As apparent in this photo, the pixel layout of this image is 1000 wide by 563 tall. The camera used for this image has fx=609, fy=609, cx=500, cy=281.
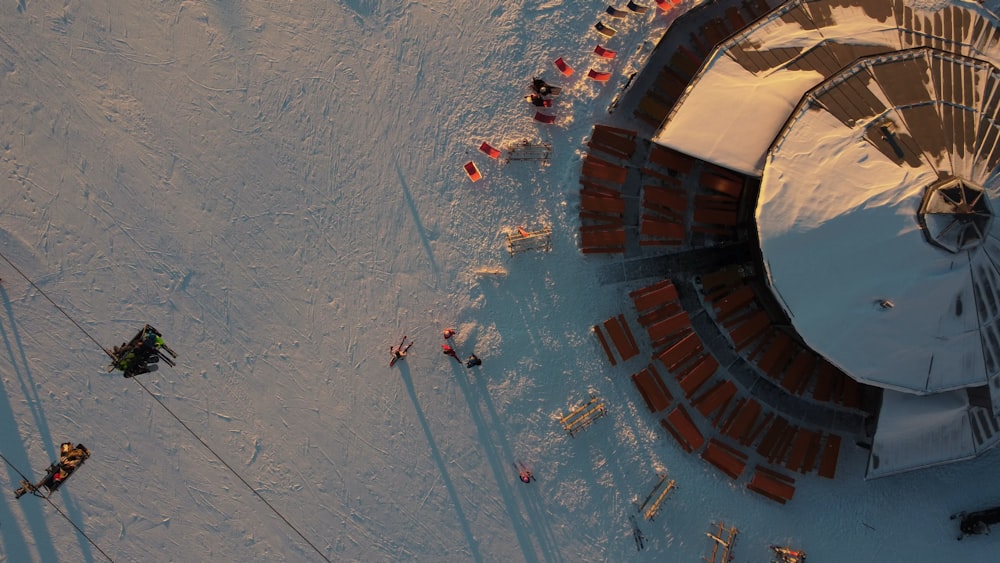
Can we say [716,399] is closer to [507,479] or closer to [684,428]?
[684,428]

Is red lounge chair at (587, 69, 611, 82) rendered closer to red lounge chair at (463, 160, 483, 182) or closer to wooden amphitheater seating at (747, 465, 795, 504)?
red lounge chair at (463, 160, 483, 182)

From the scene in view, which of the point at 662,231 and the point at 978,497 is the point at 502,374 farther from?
the point at 978,497

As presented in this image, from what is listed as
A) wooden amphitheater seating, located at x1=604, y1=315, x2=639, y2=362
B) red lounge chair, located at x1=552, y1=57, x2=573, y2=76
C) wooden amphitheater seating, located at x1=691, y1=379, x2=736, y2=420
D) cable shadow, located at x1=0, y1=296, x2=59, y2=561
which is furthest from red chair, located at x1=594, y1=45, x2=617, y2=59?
cable shadow, located at x1=0, y1=296, x2=59, y2=561

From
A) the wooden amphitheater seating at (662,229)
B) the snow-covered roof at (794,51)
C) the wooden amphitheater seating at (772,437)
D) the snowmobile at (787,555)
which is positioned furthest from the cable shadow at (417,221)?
the snowmobile at (787,555)

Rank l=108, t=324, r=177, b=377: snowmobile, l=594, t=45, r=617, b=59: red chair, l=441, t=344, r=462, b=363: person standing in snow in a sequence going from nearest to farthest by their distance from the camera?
l=108, t=324, r=177, b=377: snowmobile, l=441, t=344, r=462, b=363: person standing in snow, l=594, t=45, r=617, b=59: red chair

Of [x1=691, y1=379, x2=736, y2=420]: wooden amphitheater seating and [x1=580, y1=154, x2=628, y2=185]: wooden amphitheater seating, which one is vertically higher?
[x1=580, y1=154, x2=628, y2=185]: wooden amphitheater seating

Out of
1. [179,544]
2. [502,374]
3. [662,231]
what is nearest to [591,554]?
[502,374]

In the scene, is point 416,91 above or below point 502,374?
above
